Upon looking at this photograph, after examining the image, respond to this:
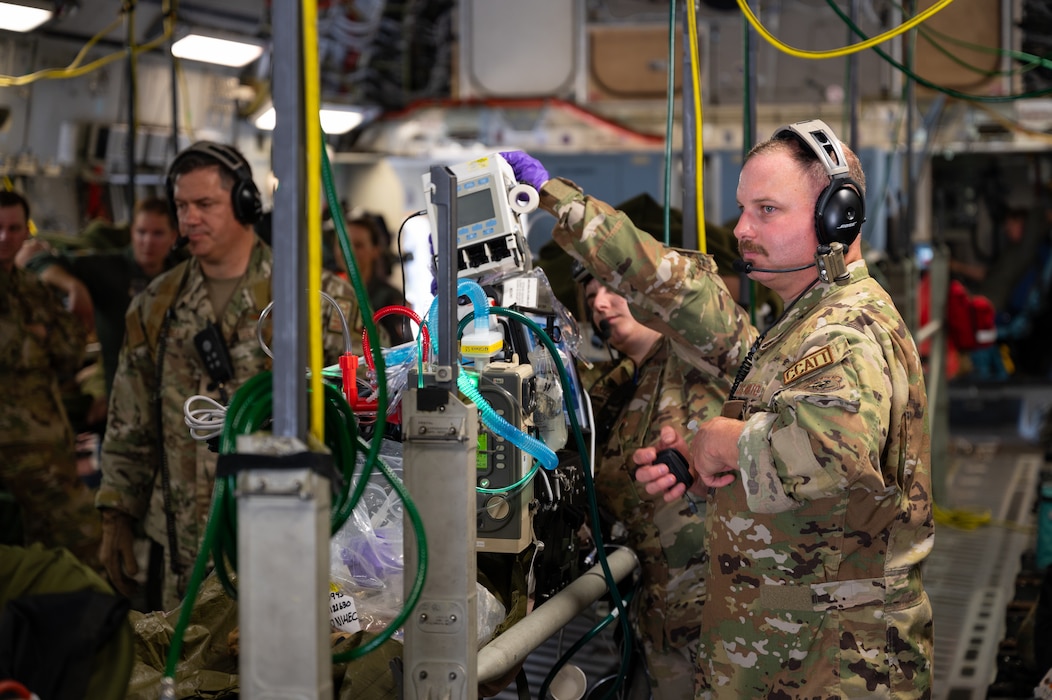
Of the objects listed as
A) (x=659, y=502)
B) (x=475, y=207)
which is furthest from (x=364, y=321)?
(x=659, y=502)

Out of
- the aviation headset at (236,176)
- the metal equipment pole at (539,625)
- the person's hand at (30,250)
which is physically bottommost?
the metal equipment pole at (539,625)

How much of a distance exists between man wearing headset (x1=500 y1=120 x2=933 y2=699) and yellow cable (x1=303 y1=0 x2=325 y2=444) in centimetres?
82

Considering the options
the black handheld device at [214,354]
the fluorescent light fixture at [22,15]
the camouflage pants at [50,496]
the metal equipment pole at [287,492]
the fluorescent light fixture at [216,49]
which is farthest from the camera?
the fluorescent light fixture at [216,49]

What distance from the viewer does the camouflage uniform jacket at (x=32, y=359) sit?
15.5 feet

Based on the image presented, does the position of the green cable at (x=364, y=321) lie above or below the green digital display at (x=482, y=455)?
above

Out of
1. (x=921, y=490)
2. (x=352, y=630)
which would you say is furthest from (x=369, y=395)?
(x=921, y=490)

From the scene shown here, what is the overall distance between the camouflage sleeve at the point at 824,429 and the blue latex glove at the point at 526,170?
711mm

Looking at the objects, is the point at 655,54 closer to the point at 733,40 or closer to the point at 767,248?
the point at 733,40

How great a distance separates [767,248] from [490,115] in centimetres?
760

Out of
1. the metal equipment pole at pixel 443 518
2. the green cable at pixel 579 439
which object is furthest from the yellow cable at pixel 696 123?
the metal equipment pole at pixel 443 518

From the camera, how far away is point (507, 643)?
6.40 ft

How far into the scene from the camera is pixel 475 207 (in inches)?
89.7

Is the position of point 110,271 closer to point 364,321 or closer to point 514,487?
point 514,487

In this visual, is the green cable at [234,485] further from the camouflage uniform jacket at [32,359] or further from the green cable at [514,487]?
the camouflage uniform jacket at [32,359]
